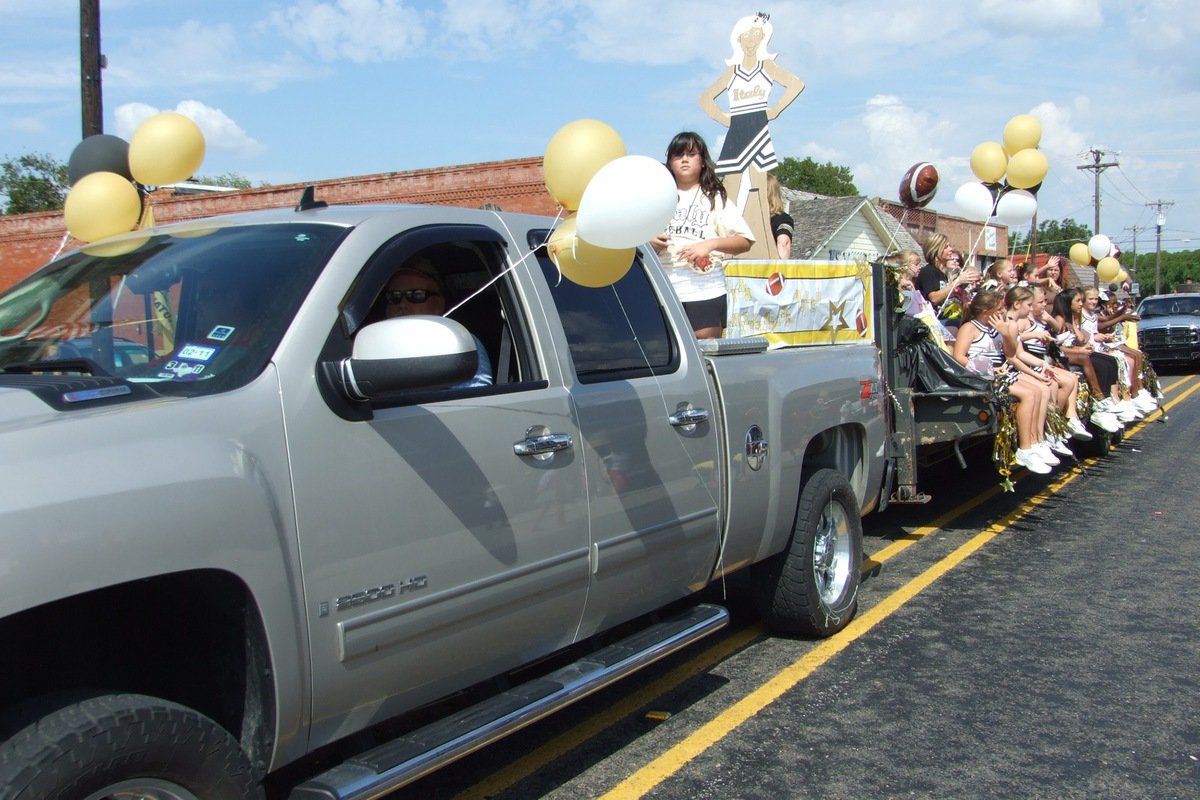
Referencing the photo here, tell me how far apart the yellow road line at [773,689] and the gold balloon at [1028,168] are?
4.03 metres

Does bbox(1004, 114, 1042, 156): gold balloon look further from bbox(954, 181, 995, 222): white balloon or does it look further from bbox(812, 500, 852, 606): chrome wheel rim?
bbox(812, 500, 852, 606): chrome wheel rim

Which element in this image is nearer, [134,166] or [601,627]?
[601,627]

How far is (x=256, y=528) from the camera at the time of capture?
2492mm

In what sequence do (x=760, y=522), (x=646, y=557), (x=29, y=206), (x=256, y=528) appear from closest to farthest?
(x=256, y=528) → (x=646, y=557) → (x=760, y=522) → (x=29, y=206)

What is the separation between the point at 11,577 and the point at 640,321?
101 inches

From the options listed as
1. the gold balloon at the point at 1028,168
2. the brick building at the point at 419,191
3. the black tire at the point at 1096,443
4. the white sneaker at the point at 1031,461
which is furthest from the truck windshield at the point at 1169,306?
the white sneaker at the point at 1031,461

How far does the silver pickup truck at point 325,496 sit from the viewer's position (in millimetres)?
2262

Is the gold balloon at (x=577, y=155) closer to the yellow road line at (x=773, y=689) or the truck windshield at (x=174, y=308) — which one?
the truck windshield at (x=174, y=308)

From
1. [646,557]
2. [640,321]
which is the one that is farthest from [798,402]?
[646,557]

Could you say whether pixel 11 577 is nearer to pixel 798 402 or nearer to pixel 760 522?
pixel 760 522

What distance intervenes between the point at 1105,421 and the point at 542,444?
900cm

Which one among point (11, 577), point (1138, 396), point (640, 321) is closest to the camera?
point (11, 577)

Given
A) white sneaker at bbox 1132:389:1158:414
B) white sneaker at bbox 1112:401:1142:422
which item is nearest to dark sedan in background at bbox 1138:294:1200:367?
white sneaker at bbox 1132:389:1158:414

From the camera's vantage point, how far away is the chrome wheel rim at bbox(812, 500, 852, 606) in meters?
5.27
